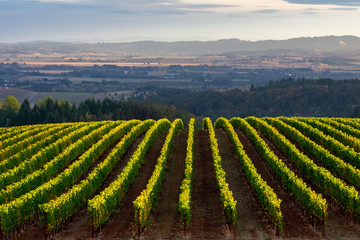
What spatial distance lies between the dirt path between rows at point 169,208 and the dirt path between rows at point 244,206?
3.84 metres

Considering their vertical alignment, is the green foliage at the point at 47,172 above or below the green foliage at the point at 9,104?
above

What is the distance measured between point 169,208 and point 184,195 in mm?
3444

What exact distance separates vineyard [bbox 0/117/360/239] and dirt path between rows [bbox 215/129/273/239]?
0.06m

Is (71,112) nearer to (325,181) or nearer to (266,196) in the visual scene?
(325,181)

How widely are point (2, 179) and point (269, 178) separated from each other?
67.8 feet

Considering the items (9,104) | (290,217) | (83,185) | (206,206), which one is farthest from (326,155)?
(9,104)

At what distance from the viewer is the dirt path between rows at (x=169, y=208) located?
27.9 meters

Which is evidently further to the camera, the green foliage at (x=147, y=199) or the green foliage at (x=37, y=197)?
the green foliage at (x=147, y=199)

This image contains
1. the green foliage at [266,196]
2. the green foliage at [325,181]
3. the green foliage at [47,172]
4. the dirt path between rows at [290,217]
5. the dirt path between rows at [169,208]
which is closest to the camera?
the green foliage at [266,196]

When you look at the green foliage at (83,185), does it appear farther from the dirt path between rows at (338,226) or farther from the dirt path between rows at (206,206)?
the dirt path between rows at (338,226)

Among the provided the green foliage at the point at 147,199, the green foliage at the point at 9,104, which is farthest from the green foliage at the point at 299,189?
the green foliage at the point at 9,104

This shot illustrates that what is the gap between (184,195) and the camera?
2892cm

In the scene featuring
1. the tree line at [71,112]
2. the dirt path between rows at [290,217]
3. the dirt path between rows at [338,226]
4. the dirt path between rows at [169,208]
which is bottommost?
the tree line at [71,112]

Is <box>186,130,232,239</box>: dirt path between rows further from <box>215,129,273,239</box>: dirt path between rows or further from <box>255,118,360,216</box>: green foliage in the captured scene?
<box>255,118,360,216</box>: green foliage
